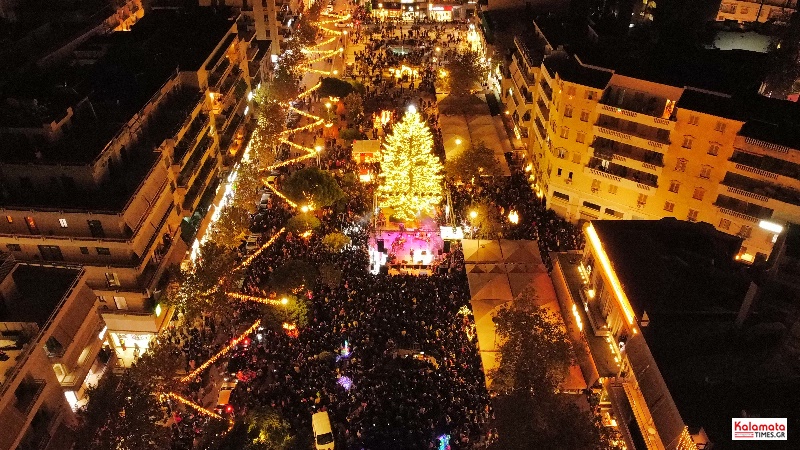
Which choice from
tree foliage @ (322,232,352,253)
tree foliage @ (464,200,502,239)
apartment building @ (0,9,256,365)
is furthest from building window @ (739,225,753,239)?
apartment building @ (0,9,256,365)

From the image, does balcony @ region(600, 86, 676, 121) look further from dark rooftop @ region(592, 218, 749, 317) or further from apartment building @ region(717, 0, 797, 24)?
apartment building @ region(717, 0, 797, 24)

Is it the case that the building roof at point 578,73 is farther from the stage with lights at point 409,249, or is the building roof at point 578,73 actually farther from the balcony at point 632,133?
the stage with lights at point 409,249

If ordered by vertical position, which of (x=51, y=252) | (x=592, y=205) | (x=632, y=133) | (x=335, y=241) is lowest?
(x=51, y=252)

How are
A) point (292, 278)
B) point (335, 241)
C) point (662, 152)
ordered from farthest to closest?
point (335, 241) → point (662, 152) → point (292, 278)

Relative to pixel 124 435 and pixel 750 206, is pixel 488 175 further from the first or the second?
pixel 124 435

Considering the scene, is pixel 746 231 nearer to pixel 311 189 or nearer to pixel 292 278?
pixel 292 278

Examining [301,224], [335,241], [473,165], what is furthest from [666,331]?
[301,224]

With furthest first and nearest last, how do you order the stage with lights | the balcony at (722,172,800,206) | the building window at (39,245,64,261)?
1. the stage with lights
2. the balcony at (722,172,800,206)
3. the building window at (39,245,64,261)
